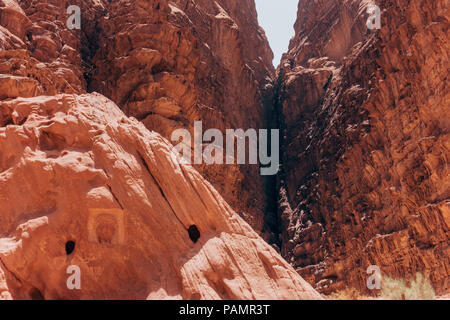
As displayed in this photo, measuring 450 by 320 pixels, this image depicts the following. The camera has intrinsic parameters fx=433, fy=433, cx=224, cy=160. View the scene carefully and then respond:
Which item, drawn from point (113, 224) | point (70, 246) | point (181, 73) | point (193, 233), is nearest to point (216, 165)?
A: point (181, 73)

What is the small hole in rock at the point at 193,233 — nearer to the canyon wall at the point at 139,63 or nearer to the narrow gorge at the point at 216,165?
the narrow gorge at the point at 216,165

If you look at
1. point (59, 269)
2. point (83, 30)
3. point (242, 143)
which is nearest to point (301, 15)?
point (242, 143)

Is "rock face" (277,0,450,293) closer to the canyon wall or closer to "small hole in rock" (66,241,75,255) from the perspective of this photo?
the canyon wall

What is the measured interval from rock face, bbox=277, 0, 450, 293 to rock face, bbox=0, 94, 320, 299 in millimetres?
17398

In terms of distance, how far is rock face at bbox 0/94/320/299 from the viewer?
9.39 metres

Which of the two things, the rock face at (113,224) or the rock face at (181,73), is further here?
the rock face at (181,73)

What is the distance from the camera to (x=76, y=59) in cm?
3409

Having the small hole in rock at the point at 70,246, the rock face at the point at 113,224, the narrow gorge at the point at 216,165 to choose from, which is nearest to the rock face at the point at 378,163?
the narrow gorge at the point at 216,165

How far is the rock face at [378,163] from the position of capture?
26031 mm

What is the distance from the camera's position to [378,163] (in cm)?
3095

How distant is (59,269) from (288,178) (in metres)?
35.4

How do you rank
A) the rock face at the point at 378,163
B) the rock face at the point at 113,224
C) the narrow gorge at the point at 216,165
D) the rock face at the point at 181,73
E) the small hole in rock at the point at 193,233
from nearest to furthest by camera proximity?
the rock face at the point at 113,224 → the narrow gorge at the point at 216,165 → the small hole in rock at the point at 193,233 → the rock face at the point at 378,163 → the rock face at the point at 181,73

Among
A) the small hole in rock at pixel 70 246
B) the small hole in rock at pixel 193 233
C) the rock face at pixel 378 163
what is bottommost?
the small hole in rock at pixel 70 246

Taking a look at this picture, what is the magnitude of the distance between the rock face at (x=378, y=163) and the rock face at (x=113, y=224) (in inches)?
685
